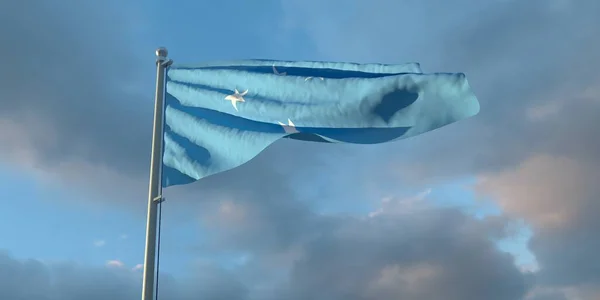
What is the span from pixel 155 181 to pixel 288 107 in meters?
4.62

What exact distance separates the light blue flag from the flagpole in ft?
2.53

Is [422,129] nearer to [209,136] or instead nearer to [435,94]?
[435,94]

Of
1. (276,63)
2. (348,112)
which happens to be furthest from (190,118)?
(348,112)

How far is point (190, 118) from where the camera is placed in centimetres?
2611

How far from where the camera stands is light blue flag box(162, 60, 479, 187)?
78.5ft

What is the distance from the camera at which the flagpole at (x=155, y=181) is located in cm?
2223

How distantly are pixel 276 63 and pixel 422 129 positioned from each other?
5.13m

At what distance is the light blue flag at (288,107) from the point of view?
942 inches

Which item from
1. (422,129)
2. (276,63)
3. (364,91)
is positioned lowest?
(422,129)

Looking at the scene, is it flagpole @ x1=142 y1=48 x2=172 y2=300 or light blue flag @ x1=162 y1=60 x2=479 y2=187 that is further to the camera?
light blue flag @ x1=162 y1=60 x2=479 y2=187

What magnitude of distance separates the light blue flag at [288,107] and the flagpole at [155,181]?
772 mm

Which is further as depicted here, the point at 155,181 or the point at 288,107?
the point at 288,107

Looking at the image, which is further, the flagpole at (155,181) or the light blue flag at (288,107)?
the light blue flag at (288,107)

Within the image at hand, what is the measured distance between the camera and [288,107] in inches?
999
